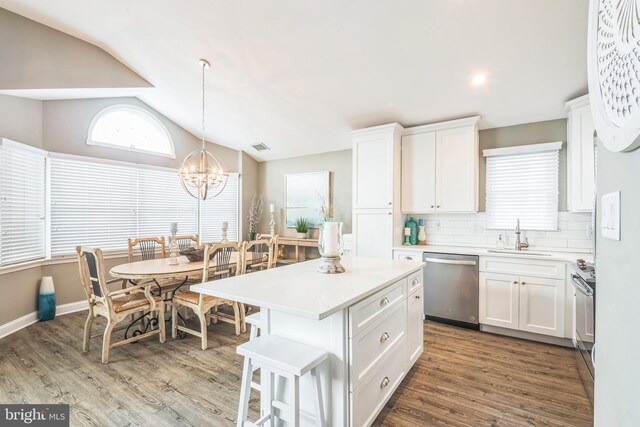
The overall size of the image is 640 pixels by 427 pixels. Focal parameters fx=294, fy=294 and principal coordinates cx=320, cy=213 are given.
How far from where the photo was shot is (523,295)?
3.11 metres

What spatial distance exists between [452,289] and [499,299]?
1.56ft

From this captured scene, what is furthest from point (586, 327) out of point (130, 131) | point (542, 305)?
point (130, 131)

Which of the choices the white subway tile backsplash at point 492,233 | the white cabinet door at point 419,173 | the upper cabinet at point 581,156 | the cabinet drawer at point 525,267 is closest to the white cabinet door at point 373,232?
the white cabinet door at point 419,173

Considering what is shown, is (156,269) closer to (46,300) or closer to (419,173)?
(46,300)

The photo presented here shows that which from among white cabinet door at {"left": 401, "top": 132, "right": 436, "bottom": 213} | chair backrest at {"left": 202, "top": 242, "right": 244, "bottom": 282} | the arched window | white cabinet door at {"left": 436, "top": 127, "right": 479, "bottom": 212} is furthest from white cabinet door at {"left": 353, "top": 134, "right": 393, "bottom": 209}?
the arched window

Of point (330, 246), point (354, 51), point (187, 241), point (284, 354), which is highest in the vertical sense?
point (354, 51)

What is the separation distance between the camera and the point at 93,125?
423 cm

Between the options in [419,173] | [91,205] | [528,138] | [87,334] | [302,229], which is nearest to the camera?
[87,334]

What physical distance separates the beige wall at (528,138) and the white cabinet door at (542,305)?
39.3 inches

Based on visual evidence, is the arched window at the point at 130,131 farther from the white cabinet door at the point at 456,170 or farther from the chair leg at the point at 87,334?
the white cabinet door at the point at 456,170

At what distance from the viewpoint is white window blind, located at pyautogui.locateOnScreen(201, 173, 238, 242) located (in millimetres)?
5613

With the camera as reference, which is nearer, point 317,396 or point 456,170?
point 317,396

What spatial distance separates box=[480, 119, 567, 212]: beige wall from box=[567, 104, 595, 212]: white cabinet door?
1.19 feet

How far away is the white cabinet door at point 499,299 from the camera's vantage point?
3154 millimetres
